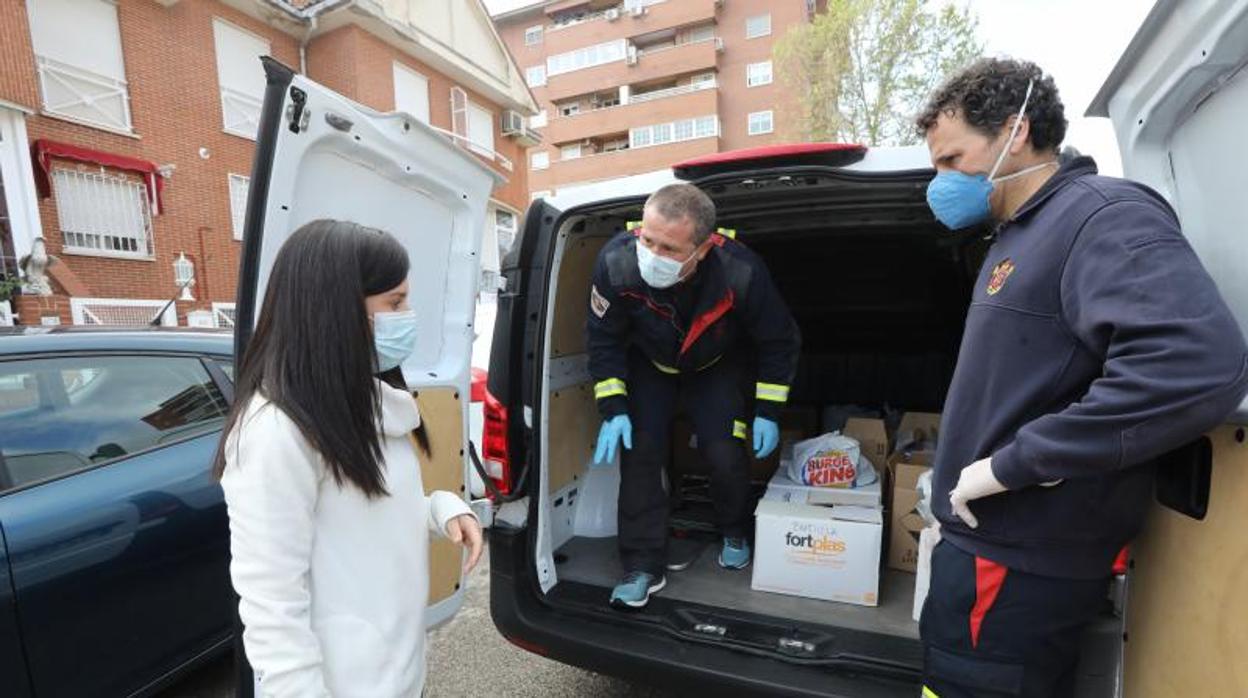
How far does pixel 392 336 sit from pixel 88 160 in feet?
38.9

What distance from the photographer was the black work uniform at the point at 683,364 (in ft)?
7.88

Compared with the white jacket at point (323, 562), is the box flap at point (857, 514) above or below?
below

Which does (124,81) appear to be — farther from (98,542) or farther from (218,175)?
(98,542)

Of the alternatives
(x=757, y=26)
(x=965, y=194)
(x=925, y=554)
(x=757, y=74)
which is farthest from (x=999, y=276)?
(x=757, y=26)

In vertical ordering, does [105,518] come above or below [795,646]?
above

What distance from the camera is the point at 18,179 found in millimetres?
8805

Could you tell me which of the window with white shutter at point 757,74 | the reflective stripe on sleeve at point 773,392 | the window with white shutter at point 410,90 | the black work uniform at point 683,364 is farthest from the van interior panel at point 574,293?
the window with white shutter at point 757,74

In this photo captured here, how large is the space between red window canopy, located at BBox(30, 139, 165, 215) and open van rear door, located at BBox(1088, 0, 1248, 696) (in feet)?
41.5

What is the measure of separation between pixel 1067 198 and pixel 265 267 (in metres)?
1.72

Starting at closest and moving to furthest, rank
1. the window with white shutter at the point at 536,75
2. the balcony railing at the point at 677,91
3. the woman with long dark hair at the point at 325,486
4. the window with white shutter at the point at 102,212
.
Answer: the woman with long dark hair at the point at 325,486 → the window with white shutter at the point at 102,212 → the balcony railing at the point at 677,91 → the window with white shutter at the point at 536,75

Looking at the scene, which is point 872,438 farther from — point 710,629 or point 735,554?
point 710,629

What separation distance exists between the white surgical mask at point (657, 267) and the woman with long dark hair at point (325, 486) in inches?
41.5

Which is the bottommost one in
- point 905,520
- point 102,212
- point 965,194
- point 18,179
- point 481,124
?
point 905,520

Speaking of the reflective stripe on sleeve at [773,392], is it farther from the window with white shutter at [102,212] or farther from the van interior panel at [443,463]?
the window with white shutter at [102,212]
